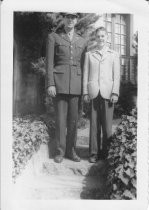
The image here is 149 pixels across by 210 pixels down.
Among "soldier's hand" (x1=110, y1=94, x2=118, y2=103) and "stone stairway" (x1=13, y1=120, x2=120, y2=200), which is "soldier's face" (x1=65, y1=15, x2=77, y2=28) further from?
"stone stairway" (x1=13, y1=120, x2=120, y2=200)

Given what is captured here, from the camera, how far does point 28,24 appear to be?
8.41 feet

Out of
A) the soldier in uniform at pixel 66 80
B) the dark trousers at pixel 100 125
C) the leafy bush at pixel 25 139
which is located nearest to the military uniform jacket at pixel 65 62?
the soldier in uniform at pixel 66 80

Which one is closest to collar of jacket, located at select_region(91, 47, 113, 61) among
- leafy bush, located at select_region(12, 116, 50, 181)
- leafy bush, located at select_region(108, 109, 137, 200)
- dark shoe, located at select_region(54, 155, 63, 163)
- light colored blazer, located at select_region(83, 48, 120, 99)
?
light colored blazer, located at select_region(83, 48, 120, 99)

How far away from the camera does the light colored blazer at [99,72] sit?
260 centimetres

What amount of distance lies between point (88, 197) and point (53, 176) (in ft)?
0.78

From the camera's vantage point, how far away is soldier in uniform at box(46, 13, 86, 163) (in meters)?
2.59

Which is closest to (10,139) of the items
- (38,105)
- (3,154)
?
(3,154)

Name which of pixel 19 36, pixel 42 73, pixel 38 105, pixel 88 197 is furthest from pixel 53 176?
pixel 19 36

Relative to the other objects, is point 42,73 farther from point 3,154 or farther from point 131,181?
point 131,181

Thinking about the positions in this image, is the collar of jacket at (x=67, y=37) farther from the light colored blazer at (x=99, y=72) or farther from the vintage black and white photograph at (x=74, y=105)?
the light colored blazer at (x=99, y=72)

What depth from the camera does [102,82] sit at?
2609 mm

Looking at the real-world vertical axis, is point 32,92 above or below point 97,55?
below

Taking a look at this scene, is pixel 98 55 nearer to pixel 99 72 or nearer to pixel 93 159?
pixel 99 72

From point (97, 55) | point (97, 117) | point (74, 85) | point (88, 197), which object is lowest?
point (88, 197)
